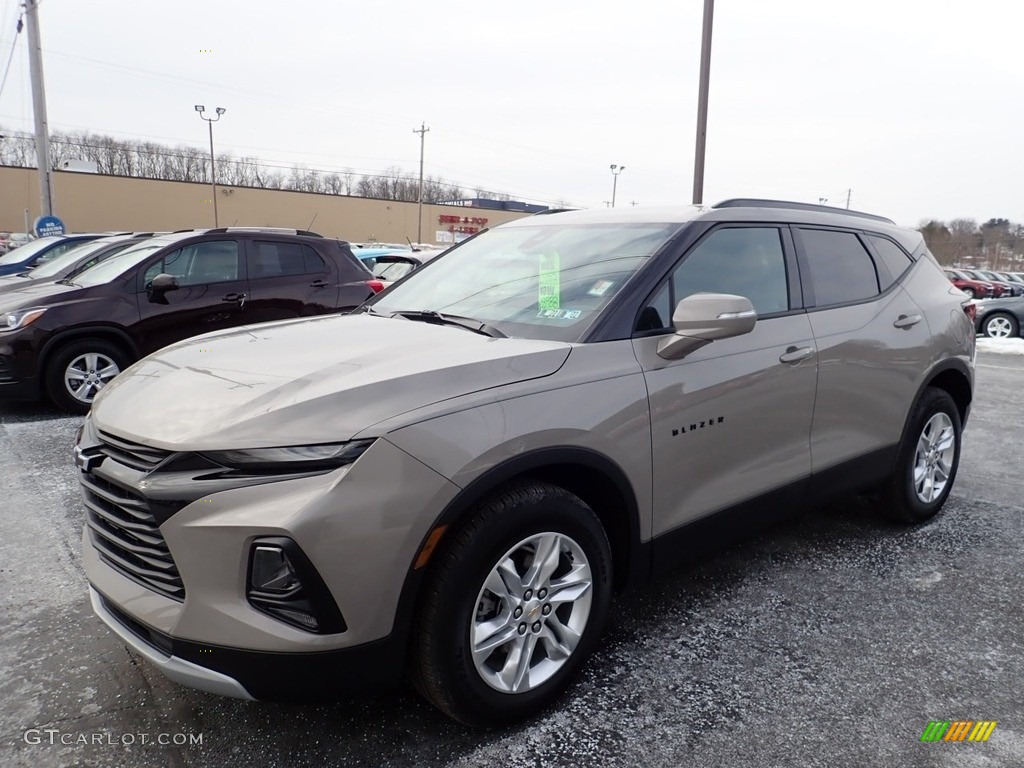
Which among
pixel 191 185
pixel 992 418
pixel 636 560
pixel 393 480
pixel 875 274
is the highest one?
pixel 191 185

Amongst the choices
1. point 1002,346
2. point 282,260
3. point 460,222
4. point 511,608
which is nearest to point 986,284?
point 1002,346

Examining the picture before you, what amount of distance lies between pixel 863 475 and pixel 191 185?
56362 millimetres

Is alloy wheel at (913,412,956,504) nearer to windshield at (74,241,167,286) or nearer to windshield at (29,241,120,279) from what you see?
windshield at (74,241,167,286)

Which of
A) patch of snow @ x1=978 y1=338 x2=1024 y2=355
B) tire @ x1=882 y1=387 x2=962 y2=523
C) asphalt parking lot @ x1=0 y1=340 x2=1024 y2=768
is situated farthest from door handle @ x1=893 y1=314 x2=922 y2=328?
patch of snow @ x1=978 y1=338 x2=1024 y2=355

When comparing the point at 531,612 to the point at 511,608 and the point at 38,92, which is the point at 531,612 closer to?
the point at 511,608

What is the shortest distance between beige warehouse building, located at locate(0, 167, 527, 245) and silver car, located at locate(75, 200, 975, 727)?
39.5 metres

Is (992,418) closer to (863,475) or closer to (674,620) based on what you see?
(863,475)

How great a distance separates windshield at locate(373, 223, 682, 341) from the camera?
279 cm

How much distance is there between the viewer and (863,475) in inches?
148

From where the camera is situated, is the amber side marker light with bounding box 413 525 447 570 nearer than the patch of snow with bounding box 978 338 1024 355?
Yes

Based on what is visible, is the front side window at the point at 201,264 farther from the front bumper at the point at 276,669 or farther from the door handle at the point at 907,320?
the door handle at the point at 907,320

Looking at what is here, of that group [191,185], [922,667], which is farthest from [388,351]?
[191,185]

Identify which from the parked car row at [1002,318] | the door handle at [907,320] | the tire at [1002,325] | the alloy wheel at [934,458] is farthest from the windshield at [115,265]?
the tire at [1002,325]

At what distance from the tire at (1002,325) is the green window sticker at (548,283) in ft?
50.2
